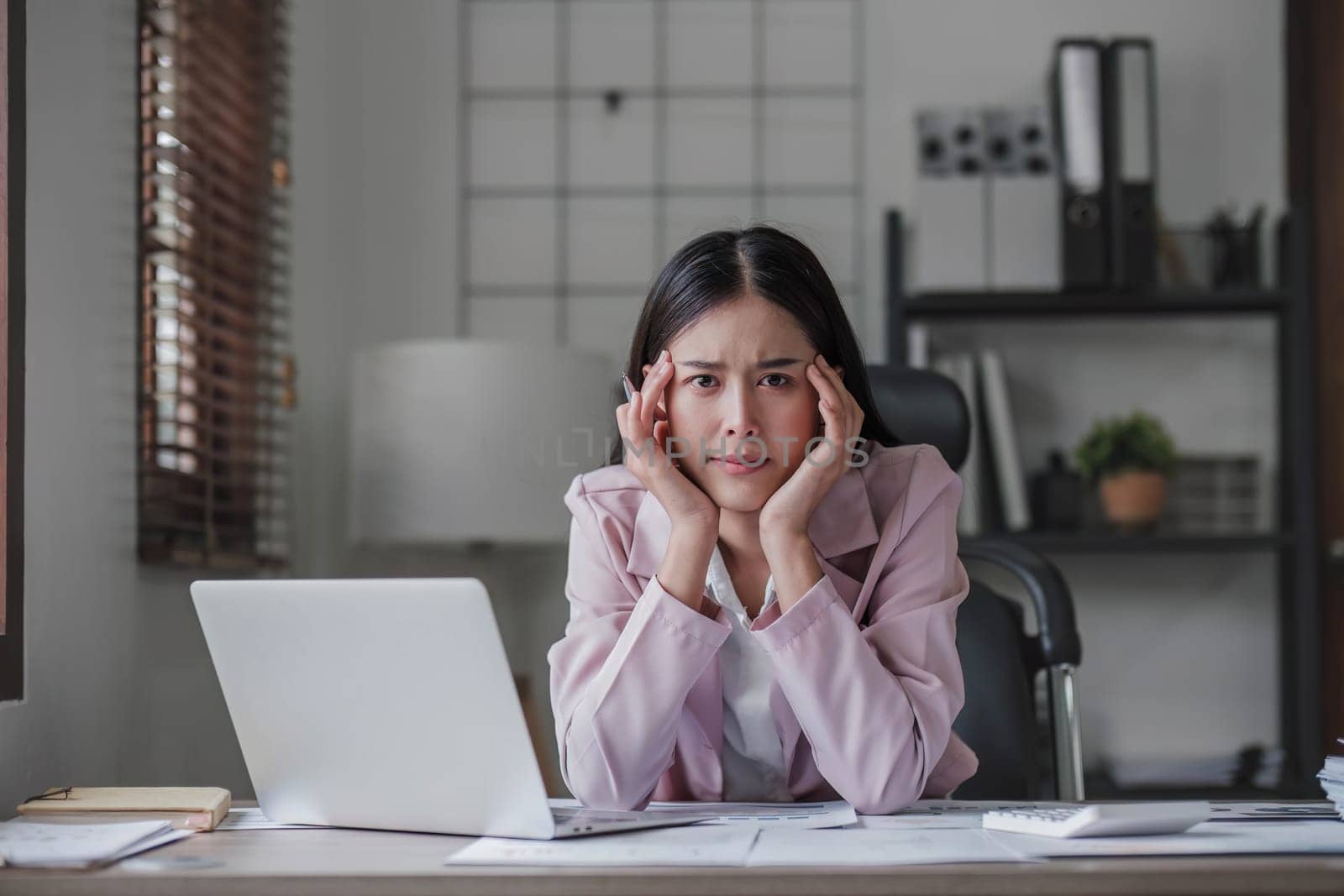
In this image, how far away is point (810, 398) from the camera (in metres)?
1.33

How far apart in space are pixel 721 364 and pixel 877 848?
1.62 ft

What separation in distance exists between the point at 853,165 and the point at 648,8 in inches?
19.9

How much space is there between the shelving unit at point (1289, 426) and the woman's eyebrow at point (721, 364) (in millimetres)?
1276

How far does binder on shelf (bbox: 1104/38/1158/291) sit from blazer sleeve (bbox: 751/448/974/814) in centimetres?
143

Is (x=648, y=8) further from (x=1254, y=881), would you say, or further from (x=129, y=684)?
(x=1254, y=881)

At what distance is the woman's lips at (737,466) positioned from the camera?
1.30 meters

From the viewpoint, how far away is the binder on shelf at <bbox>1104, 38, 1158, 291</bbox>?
2.48 metres

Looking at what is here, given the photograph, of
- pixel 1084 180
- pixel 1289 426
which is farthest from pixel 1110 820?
pixel 1289 426

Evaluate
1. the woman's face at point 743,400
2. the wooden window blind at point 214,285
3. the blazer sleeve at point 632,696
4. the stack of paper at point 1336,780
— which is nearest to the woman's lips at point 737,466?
the woman's face at point 743,400

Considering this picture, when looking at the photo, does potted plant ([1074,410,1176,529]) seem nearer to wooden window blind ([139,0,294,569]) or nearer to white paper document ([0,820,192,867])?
wooden window blind ([139,0,294,569])

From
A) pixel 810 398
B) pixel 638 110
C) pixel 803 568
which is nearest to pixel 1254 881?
pixel 803 568

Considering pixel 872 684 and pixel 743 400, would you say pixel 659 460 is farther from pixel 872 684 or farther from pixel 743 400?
pixel 872 684

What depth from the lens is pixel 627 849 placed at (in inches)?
37.5

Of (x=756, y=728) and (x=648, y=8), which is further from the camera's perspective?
(x=648, y=8)
